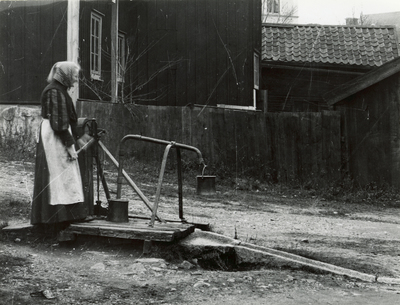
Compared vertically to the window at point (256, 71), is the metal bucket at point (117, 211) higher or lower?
lower

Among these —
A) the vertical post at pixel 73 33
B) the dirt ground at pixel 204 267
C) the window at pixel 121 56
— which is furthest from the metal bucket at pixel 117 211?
the window at pixel 121 56

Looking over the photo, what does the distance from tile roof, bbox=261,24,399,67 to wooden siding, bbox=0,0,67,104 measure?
870cm

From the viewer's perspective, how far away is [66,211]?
621 centimetres

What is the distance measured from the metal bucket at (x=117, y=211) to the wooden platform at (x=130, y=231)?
0.12 meters

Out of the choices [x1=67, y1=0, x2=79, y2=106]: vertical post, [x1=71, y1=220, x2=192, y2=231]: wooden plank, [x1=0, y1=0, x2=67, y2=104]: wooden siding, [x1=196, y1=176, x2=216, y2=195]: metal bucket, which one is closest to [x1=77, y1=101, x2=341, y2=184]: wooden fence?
[x1=67, y1=0, x2=79, y2=106]: vertical post

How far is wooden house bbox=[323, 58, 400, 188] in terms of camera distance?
12.1 meters

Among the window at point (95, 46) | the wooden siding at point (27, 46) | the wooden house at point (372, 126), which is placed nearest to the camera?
the wooden house at point (372, 126)

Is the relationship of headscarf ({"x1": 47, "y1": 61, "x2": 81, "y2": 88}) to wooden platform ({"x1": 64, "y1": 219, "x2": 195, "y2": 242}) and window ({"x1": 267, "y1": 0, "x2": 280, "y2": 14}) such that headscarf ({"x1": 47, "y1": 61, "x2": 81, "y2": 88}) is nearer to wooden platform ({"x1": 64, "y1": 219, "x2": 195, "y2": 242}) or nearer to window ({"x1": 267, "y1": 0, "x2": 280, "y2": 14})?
wooden platform ({"x1": 64, "y1": 219, "x2": 195, "y2": 242})

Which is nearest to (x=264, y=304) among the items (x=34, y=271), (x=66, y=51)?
(x=34, y=271)

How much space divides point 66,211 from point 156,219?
1157 millimetres

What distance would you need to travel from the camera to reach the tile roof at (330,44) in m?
19.7

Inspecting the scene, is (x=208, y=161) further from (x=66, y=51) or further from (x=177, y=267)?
(x=177, y=267)

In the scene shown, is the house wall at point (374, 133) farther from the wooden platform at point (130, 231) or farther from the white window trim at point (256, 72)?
the white window trim at point (256, 72)

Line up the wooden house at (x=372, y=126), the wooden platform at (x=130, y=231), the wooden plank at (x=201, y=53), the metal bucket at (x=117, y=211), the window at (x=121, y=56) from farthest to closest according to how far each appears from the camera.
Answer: the wooden plank at (x=201, y=53) → the window at (x=121, y=56) → the wooden house at (x=372, y=126) → the metal bucket at (x=117, y=211) → the wooden platform at (x=130, y=231)
